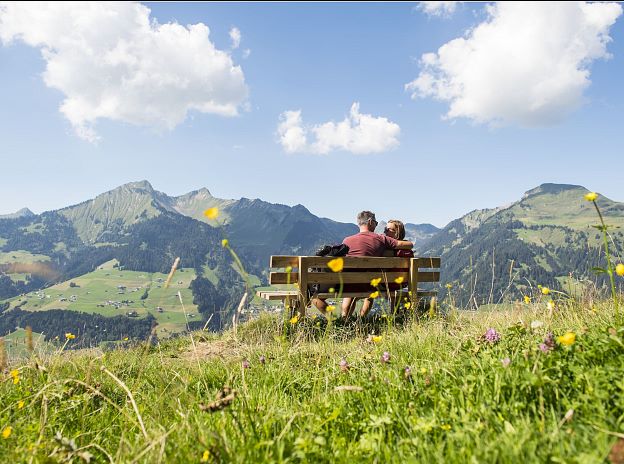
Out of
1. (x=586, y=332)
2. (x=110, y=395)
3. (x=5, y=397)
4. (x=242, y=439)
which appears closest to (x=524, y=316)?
(x=586, y=332)

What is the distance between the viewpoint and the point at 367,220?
9.63 metres

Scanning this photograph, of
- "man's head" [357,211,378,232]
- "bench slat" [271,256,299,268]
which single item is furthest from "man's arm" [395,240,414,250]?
"bench slat" [271,256,299,268]

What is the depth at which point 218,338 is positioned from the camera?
9.25 meters

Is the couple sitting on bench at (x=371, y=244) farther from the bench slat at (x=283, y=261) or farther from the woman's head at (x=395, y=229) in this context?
the bench slat at (x=283, y=261)

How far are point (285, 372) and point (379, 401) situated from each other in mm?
1372

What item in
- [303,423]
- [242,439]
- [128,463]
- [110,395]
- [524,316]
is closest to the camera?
[128,463]

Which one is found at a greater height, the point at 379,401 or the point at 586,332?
the point at 586,332

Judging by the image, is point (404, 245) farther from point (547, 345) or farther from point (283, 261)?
point (547, 345)

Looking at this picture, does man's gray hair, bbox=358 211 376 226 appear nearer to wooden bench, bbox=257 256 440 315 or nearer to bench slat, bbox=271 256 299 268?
wooden bench, bbox=257 256 440 315

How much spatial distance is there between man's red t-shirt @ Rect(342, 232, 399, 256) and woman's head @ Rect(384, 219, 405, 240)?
21.7 inches

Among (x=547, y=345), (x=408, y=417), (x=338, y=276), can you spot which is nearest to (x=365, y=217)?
(x=338, y=276)

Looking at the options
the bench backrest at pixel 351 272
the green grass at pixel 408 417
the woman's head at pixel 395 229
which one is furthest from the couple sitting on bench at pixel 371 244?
the green grass at pixel 408 417

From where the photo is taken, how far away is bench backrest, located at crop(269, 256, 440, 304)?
8281mm

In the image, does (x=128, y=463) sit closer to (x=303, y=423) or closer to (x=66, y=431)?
(x=303, y=423)
